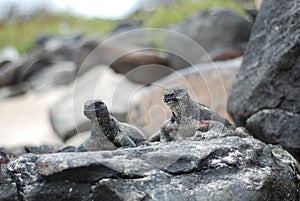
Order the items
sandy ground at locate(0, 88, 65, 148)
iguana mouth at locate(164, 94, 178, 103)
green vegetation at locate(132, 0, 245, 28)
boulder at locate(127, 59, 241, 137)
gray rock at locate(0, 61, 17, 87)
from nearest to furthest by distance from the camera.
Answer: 1. iguana mouth at locate(164, 94, 178, 103)
2. boulder at locate(127, 59, 241, 137)
3. sandy ground at locate(0, 88, 65, 148)
4. green vegetation at locate(132, 0, 245, 28)
5. gray rock at locate(0, 61, 17, 87)

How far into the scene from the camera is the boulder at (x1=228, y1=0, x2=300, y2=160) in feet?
13.4

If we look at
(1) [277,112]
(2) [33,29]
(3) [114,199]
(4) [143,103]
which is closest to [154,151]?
(3) [114,199]

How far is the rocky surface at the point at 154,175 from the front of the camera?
8.68 feet

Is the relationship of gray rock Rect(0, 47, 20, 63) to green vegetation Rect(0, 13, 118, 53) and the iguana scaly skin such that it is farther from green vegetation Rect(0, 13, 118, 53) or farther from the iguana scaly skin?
the iguana scaly skin

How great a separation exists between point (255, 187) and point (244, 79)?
205cm

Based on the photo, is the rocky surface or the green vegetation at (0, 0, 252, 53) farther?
the green vegetation at (0, 0, 252, 53)

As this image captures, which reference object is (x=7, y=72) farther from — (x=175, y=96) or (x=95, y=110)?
(x=175, y=96)

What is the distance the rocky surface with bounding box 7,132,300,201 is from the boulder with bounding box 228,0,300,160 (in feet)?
4.23

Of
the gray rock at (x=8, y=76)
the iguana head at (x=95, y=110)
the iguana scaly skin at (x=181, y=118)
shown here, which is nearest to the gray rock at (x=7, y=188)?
the iguana head at (x=95, y=110)

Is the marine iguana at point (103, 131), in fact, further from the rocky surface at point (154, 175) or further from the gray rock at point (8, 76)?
the gray rock at point (8, 76)

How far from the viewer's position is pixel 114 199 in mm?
2627

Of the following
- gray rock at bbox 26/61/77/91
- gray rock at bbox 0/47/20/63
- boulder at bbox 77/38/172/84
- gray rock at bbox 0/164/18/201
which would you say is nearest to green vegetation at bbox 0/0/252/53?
gray rock at bbox 0/47/20/63

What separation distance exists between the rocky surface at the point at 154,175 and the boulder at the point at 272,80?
1.29 meters

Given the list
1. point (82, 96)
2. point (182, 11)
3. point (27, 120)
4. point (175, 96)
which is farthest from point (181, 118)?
point (182, 11)
